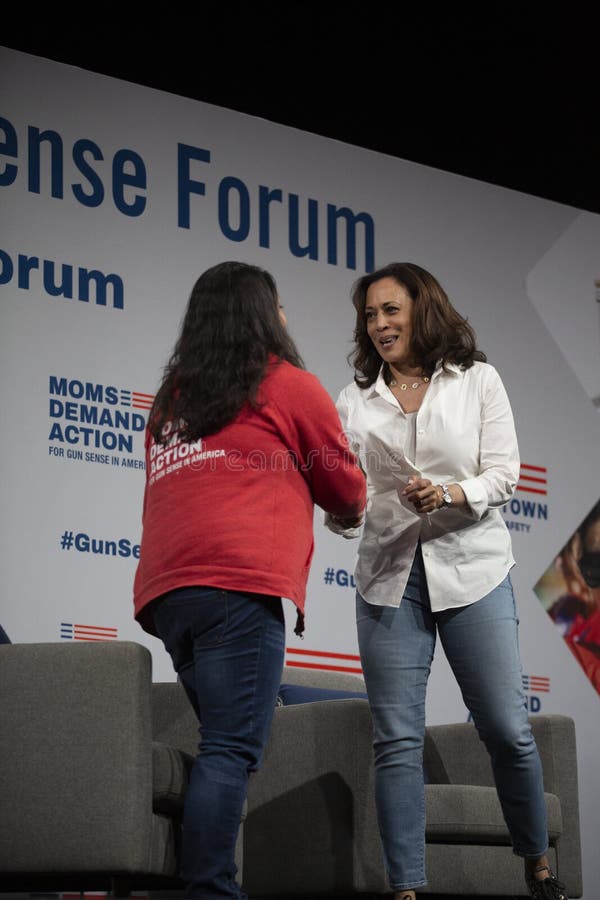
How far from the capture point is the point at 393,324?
2.99 m

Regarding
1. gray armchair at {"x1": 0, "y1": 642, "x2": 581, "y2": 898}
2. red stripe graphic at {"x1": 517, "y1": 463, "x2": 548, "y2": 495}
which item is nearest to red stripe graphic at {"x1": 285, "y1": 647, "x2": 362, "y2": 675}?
gray armchair at {"x1": 0, "y1": 642, "x2": 581, "y2": 898}

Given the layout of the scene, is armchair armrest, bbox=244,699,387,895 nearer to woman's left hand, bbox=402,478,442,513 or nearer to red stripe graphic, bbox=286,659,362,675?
woman's left hand, bbox=402,478,442,513

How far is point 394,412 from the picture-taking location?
2.93 meters

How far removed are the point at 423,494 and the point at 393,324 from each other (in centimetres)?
58

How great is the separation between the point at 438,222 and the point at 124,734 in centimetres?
344

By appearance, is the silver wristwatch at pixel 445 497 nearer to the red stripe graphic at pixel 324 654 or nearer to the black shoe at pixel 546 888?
the black shoe at pixel 546 888

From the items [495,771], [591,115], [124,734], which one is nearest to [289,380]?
[124,734]

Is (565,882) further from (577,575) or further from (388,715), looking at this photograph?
(577,575)

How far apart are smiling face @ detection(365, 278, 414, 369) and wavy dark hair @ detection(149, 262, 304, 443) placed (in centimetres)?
55

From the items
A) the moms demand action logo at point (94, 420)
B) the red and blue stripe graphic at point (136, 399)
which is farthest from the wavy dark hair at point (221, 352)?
the red and blue stripe graphic at point (136, 399)

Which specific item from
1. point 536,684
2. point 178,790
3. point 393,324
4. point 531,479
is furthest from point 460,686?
point 531,479

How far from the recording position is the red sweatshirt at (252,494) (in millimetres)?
2242

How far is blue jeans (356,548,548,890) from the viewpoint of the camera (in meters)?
2.62

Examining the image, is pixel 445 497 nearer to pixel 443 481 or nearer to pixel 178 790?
pixel 443 481
